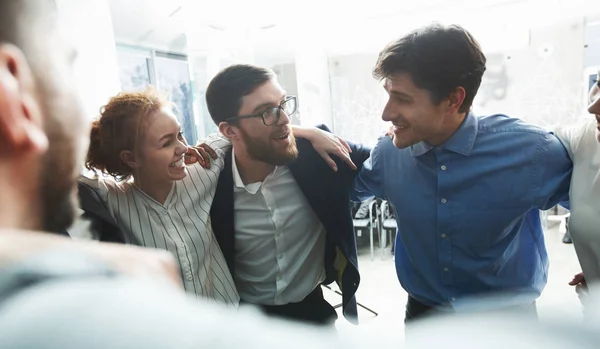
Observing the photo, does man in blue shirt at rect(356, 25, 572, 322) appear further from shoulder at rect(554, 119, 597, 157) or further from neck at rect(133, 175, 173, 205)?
neck at rect(133, 175, 173, 205)

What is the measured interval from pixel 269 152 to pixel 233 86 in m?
0.29

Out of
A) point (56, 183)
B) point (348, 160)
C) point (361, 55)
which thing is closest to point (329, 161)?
point (348, 160)

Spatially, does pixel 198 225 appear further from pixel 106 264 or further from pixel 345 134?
pixel 345 134

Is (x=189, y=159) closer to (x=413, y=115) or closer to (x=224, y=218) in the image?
(x=224, y=218)

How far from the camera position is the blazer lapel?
124 cm

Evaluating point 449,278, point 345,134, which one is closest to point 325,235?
point 449,278

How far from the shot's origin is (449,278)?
1130 millimetres

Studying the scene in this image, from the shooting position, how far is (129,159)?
3.61 ft

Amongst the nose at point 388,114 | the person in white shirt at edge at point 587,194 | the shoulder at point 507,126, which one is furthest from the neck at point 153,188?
the person in white shirt at edge at point 587,194

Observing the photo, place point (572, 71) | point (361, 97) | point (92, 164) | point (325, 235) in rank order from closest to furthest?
1. point (92, 164)
2. point (325, 235)
3. point (572, 71)
4. point (361, 97)

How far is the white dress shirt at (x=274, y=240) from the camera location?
1.30m

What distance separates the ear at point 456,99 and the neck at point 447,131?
0.08 ft

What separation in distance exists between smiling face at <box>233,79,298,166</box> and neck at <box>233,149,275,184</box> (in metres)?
0.02

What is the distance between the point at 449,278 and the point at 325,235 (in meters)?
0.44
